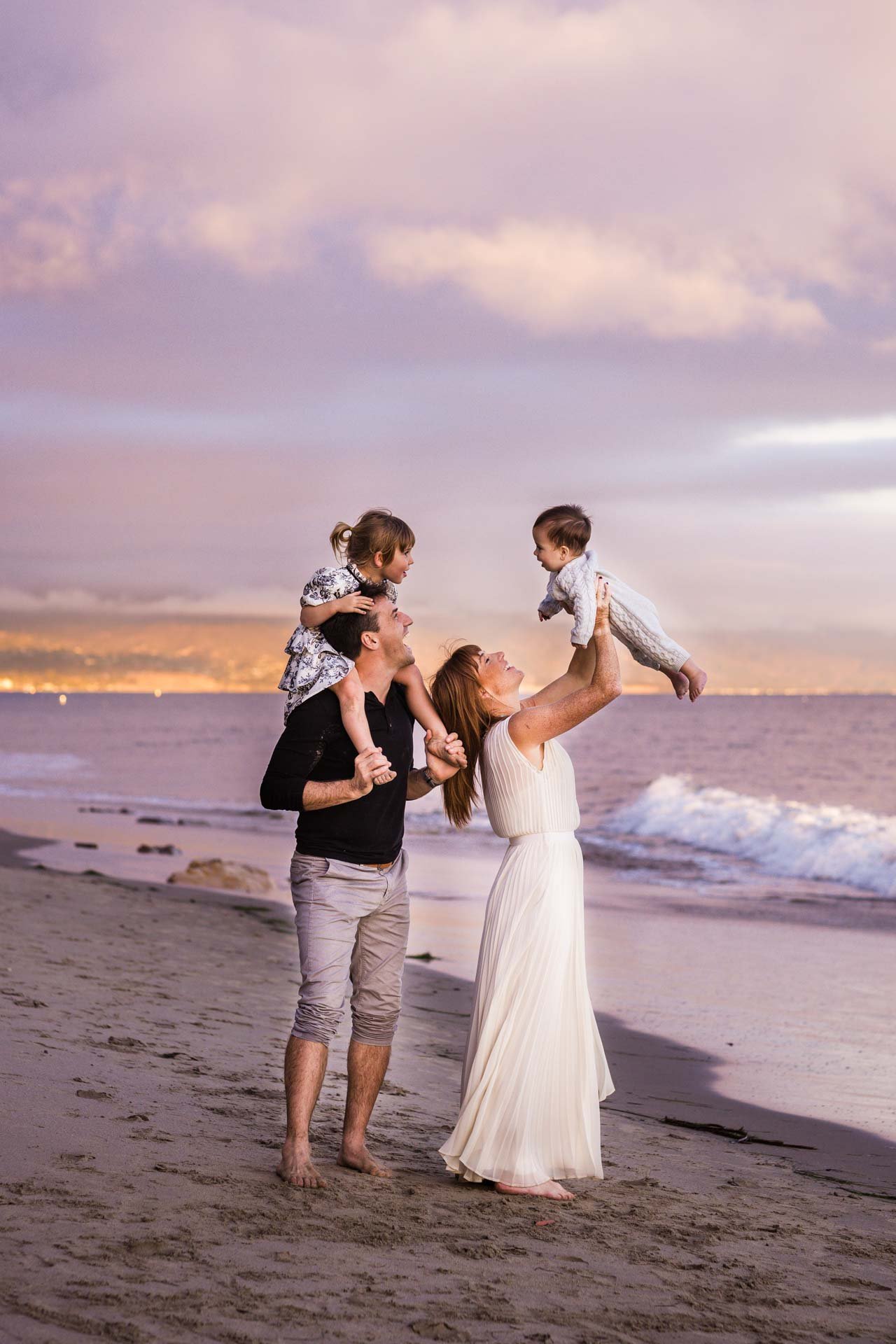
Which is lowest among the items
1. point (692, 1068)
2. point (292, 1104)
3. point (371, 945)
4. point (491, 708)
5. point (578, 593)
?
point (692, 1068)

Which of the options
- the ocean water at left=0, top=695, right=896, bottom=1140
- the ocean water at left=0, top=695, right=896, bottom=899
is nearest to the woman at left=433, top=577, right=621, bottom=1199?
the ocean water at left=0, top=695, right=896, bottom=1140

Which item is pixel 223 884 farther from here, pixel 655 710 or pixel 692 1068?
pixel 655 710

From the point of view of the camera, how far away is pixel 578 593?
14.4 ft

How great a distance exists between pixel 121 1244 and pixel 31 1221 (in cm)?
30

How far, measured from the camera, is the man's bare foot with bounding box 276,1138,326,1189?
4156 mm

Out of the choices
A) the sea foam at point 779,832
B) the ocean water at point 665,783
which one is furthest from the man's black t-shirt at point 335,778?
the sea foam at point 779,832

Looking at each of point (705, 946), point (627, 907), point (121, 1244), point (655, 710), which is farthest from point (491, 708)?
point (655, 710)

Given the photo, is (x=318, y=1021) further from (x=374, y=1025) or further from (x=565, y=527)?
(x=565, y=527)

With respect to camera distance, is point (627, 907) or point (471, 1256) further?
point (627, 907)

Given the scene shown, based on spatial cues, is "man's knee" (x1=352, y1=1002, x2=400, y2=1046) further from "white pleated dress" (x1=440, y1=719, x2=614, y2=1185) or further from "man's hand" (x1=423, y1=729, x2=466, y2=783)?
"man's hand" (x1=423, y1=729, x2=466, y2=783)

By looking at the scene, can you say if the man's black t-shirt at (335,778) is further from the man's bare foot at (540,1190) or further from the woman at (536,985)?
the man's bare foot at (540,1190)

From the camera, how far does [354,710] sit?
14.4ft

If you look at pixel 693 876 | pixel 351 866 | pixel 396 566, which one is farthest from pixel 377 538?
pixel 693 876

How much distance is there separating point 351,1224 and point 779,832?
18594 millimetres
